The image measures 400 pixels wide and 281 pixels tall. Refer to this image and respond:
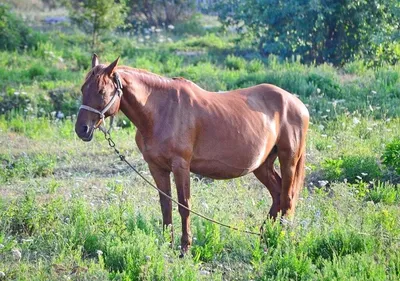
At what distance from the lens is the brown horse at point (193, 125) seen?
743 cm

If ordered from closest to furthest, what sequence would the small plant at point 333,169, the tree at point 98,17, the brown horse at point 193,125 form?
the brown horse at point 193,125 → the small plant at point 333,169 → the tree at point 98,17

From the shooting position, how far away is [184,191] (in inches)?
303

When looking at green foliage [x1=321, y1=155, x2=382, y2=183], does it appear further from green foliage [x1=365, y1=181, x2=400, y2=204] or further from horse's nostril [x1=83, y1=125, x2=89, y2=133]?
horse's nostril [x1=83, y1=125, x2=89, y2=133]

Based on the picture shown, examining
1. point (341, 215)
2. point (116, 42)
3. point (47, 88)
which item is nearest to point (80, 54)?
point (116, 42)

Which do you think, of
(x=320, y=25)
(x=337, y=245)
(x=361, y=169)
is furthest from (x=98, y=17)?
(x=337, y=245)

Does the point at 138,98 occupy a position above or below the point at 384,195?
above

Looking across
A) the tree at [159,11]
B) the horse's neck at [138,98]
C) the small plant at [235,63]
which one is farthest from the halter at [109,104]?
the tree at [159,11]

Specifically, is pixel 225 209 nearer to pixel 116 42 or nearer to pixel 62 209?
pixel 62 209

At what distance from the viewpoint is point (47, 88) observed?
1595 centimetres

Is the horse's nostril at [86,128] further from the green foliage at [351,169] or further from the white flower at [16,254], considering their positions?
the green foliage at [351,169]

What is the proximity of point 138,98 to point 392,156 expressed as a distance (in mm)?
4116

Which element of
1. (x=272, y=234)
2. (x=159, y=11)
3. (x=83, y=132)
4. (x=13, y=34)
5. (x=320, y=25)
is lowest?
(x=159, y=11)

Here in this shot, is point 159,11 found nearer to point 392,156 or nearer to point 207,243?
point 392,156

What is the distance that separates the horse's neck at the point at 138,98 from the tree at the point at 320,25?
11202 mm
